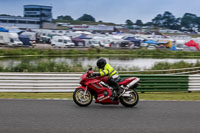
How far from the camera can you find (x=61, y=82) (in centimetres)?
1486

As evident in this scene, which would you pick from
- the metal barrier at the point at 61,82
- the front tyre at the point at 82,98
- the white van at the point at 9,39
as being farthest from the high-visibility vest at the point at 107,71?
the white van at the point at 9,39

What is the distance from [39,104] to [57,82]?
4467 mm

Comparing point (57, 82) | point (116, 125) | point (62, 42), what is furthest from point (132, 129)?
point (62, 42)

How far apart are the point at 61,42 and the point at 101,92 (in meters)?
56.4

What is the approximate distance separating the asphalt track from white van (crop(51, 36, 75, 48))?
Answer: 5518cm

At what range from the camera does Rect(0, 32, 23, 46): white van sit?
6069 cm

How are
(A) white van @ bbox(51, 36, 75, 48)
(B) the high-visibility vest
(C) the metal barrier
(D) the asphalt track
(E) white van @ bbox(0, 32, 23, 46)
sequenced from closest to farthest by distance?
(D) the asphalt track
(B) the high-visibility vest
(C) the metal barrier
(E) white van @ bbox(0, 32, 23, 46)
(A) white van @ bbox(51, 36, 75, 48)

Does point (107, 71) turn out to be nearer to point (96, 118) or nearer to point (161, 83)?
point (96, 118)

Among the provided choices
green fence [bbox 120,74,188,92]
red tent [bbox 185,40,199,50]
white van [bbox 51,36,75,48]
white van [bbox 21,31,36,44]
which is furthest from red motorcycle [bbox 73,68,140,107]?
red tent [bbox 185,40,199,50]

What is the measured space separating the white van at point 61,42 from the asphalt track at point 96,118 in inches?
2172

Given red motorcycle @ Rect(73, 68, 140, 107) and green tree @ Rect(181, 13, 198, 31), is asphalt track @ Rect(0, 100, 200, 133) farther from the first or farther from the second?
green tree @ Rect(181, 13, 198, 31)

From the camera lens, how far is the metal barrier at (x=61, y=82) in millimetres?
14586

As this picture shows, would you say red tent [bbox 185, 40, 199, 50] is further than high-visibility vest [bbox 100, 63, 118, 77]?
Yes

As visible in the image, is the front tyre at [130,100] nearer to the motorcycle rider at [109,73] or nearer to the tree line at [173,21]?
the motorcycle rider at [109,73]
